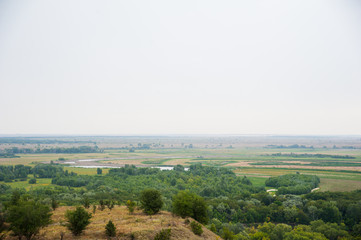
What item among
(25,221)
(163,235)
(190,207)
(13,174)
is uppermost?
(25,221)

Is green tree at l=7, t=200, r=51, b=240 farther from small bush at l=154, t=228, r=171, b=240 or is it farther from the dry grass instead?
the dry grass

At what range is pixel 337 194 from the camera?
52.7 meters

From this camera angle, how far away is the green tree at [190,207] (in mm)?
26438

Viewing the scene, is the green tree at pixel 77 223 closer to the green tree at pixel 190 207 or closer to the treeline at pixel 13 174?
the green tree at pixel 190 207

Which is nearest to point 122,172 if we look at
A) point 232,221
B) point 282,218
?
point 232,221

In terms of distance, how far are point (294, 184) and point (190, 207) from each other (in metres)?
51.6

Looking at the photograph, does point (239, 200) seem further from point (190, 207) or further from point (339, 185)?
point (339, 185)

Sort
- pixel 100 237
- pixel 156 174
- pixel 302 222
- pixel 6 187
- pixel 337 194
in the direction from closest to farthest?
pixel 100 237
pixel 302 222
pixel 337 194
pixel 6 187
pixel 156 174

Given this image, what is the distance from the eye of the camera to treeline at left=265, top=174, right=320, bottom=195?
61406 millimetres

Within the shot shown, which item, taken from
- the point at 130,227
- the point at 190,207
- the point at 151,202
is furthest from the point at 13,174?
the point at 130,227

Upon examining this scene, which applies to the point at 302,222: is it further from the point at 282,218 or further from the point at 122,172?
the point at 122,172

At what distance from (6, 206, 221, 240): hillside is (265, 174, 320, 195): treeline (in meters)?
46.0

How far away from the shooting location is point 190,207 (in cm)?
2681

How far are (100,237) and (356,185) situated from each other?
74.2 m
